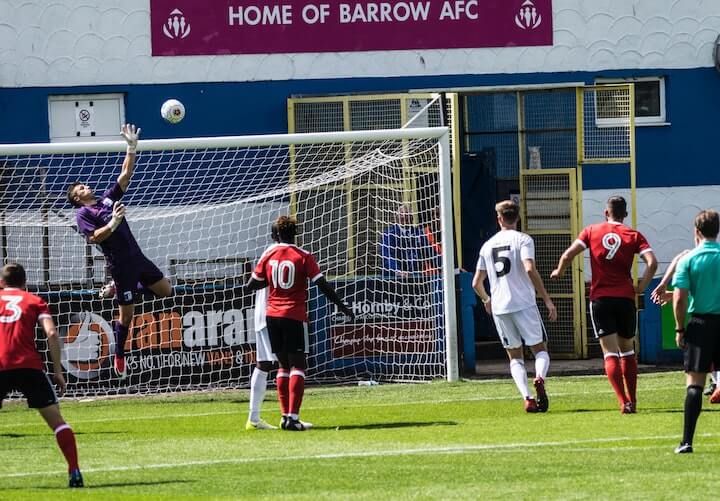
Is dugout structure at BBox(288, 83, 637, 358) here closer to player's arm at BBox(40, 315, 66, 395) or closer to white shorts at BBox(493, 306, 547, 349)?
white shorts at BBox(493, 306, 547, 349)

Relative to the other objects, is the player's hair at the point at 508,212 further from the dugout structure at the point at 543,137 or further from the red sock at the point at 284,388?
the dugout structure at the point at 543,137

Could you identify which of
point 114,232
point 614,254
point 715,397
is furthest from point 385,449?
point 114,232

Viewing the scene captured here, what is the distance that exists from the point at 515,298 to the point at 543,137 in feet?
23.9

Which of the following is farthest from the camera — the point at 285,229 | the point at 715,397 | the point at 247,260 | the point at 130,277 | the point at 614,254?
the point at 247,260

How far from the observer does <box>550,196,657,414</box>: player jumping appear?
40.9 feet

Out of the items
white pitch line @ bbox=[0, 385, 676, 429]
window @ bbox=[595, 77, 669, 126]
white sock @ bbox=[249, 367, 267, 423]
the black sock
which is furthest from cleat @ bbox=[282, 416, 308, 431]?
window @ bbox=[595, 77, 669, 126]

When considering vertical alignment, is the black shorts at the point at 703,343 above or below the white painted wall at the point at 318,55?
below

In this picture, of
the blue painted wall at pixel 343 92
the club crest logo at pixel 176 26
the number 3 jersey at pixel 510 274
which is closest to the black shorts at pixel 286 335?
the number 3 jersey at pixel 510 274

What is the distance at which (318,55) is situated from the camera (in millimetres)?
20641

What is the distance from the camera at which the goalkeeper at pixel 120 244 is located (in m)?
14.4

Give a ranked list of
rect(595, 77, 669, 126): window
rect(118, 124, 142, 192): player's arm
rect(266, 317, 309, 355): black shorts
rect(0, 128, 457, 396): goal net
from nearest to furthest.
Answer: rect(266, 317, 309, 355): black shorts < rect(118, 124, 142, 192): player's arm < rect(0, 128, 457, 396): goal net < rect(595, 77, 669, 126): window

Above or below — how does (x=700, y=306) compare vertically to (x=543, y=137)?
below

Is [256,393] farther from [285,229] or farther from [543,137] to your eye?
[543,137]

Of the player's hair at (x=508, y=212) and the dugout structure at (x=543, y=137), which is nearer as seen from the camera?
the player's hair at (x=508, y=212)
